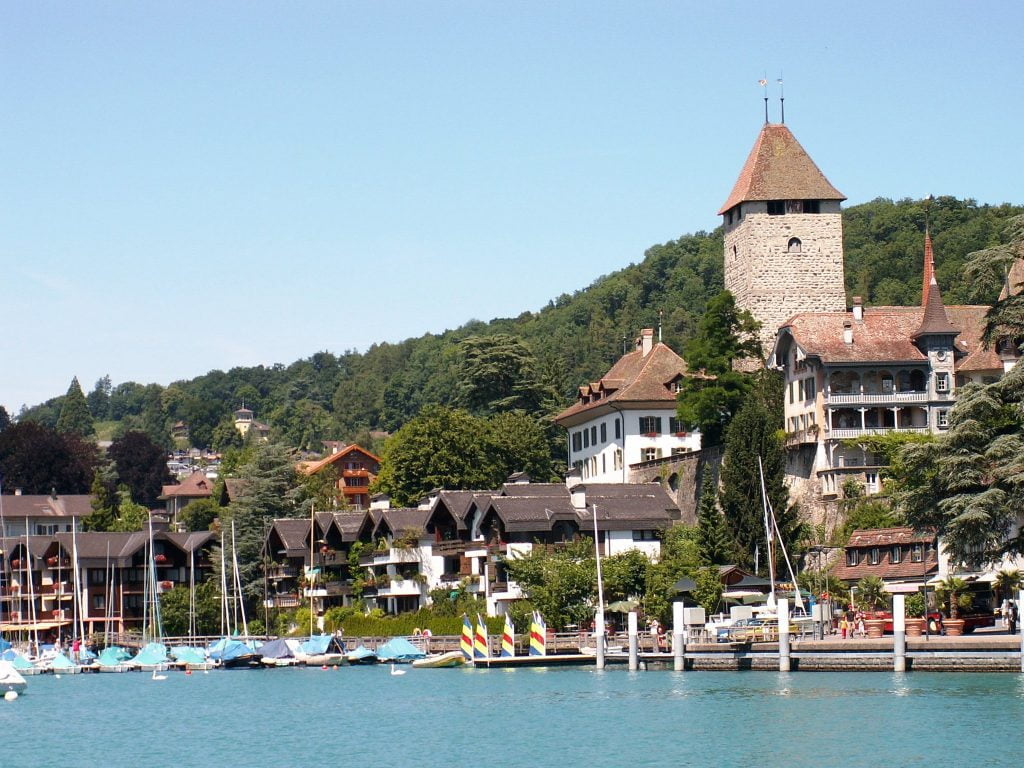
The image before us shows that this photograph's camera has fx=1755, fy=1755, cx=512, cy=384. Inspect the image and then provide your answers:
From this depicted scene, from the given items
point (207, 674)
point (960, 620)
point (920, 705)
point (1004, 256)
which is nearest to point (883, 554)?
point (960, 620)

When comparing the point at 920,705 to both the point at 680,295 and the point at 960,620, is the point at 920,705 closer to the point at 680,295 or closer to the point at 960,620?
the point at 960,620

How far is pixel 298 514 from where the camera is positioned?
111750 mm

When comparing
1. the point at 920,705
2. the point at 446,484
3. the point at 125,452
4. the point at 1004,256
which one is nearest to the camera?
the point at 920,705

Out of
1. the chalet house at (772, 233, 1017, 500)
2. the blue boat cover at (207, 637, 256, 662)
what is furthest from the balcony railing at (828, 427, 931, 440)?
the blue boat cover at (207, 637, 256, 662)

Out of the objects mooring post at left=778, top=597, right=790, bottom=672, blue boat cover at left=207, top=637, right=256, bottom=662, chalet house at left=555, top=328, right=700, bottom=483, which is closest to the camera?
mooring post at left=778, top=597, right=790, bottom=672

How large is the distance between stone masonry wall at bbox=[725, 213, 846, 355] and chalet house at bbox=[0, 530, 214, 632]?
142ft

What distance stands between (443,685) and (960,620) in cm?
1984

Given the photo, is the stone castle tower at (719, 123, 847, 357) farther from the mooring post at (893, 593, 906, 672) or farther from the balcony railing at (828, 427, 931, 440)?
the mooring post at (893, 593, 906, 672)

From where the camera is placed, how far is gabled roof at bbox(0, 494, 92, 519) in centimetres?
15200

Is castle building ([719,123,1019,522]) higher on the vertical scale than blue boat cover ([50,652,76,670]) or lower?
higher

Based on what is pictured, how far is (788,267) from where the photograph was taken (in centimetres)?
9319

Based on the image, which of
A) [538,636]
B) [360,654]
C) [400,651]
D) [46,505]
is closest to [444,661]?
[400,651]

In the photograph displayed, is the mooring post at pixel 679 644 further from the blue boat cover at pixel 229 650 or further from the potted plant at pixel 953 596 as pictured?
the blue boat cover at pixel 229 650

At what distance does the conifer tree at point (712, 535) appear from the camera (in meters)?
76.1
